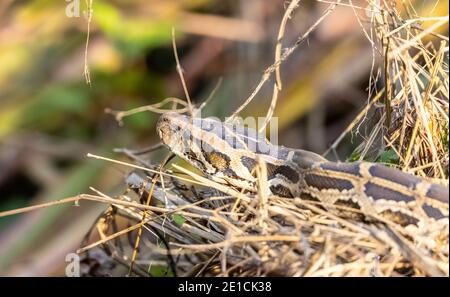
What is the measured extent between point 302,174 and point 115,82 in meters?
7.13

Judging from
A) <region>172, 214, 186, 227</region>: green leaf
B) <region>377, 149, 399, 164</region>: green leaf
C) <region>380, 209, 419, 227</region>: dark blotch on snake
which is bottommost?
<region>380, 209, 419, 227</region>: dark blotch on snake

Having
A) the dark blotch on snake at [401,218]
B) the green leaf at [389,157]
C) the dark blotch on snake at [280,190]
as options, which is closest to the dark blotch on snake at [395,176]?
the dark blotch on snake at [401,218]

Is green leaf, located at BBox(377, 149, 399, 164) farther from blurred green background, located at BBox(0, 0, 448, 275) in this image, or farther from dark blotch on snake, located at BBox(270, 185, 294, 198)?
blurred green background, located at BBox(0, 0, 448, 275)

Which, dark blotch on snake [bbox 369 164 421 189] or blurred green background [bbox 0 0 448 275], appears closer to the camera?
dark blotch on snake [bbox 369 164 421 189]

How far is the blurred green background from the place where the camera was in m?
10.2

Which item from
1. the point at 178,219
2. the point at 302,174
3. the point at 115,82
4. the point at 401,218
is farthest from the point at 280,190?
the point at 115,82

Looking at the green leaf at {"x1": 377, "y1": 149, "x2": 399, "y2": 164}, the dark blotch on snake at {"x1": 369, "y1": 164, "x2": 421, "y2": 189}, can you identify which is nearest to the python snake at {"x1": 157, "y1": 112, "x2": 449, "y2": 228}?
the dark blotch on snake at {"x1": 369, "y1": 164, "x2": 421, "y2": 189}

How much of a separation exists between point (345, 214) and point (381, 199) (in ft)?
0.67

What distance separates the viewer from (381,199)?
411cm

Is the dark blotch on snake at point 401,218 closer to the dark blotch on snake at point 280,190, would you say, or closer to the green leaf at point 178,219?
the dark blotch on snake at point 280,190

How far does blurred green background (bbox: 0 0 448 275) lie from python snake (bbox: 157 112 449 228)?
4.77 metres
